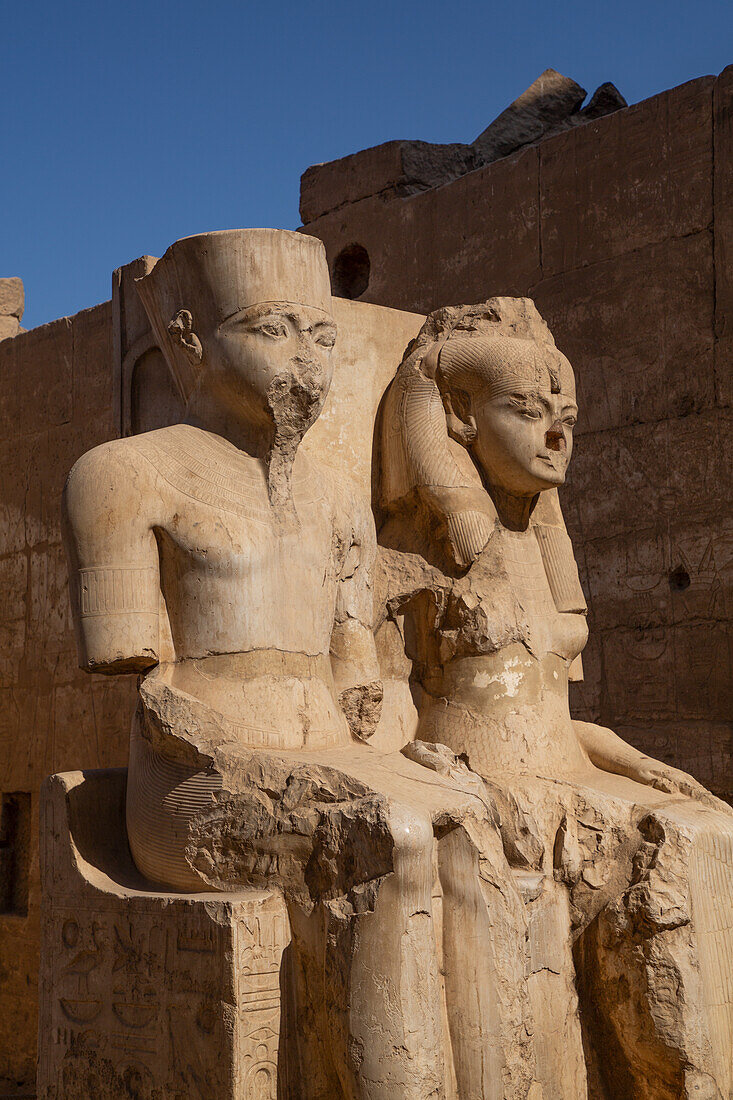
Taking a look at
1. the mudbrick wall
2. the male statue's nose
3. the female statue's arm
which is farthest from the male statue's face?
the mudbrick wall

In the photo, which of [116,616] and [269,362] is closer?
[116,616]

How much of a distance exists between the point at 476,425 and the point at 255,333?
76cm

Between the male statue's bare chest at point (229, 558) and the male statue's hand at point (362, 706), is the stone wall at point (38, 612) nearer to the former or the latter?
the male statue's hand at point (362, 706)

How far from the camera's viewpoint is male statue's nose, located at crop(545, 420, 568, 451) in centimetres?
345

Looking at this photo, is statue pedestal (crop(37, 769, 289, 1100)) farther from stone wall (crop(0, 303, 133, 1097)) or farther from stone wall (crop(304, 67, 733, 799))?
stone wall (crop(0, 303, 133, 1097))

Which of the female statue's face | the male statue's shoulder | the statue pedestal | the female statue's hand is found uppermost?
the female statue's face

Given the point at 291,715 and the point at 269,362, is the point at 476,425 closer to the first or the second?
the point at 269,362

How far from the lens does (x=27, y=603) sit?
730 cm

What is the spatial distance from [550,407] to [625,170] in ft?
8.88

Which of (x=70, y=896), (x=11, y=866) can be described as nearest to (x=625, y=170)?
(x=70, y=896)

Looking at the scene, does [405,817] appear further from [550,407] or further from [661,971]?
[550,407]

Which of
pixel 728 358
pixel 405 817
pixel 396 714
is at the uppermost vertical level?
pixel 728 358

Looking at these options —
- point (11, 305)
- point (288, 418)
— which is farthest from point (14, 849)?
point (288, 418)

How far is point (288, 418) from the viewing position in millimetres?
3002
